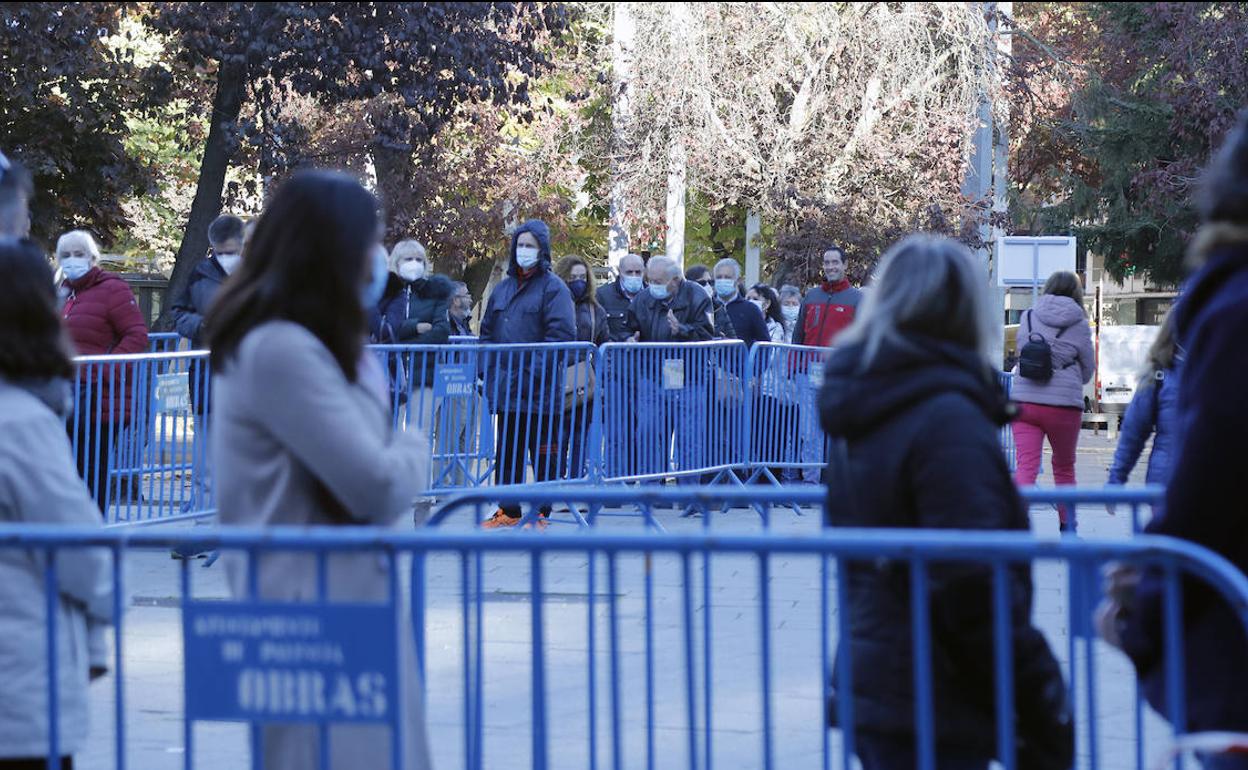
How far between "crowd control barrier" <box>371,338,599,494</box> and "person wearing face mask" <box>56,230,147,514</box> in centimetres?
182

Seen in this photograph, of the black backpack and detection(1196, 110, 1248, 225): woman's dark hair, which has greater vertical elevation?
detection(1196, 110, 1248, 225): woman's dark hair

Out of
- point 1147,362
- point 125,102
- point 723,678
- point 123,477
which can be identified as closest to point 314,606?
point 723,678

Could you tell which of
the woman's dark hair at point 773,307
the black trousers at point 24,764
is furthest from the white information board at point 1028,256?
the black trousers at point 24,764

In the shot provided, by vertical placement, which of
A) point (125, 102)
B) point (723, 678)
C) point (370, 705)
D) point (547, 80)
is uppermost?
point (547, 80)

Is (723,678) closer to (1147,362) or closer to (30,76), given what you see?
(1147,362)

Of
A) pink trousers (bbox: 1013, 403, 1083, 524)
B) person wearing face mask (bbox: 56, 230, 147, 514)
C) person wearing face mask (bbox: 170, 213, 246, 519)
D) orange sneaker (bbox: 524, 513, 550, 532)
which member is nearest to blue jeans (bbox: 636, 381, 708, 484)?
orange sneaker (bbox: 524, 513, 550, 532)

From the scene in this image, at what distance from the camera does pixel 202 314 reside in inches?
407

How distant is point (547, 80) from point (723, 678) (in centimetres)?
2574

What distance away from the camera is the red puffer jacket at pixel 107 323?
32.4 ft

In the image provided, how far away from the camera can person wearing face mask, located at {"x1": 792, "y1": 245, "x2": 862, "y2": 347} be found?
14.9m

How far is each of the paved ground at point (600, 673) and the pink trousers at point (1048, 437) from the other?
201 cm

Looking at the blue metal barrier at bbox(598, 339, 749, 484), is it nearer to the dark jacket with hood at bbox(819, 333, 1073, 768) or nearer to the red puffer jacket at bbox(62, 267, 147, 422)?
the red puffer jacket at bbox(62, 267, 147, 422)

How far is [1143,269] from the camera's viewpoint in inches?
1516

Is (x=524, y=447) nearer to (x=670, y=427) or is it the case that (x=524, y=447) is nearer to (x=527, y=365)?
(x=527, y=365)
